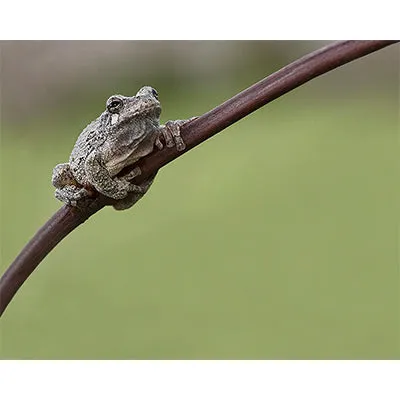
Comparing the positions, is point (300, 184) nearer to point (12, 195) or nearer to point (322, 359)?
point (322, 359)

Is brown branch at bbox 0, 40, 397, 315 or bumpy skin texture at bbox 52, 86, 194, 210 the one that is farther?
bumpy skin texture at bbox 52, 86, 194, 210

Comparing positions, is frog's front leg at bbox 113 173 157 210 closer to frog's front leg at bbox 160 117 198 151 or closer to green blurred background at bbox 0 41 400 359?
frog's front leg at bbox 160 117 198 151

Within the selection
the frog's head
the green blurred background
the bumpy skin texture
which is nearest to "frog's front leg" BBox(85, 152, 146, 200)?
the bumpy skin texture

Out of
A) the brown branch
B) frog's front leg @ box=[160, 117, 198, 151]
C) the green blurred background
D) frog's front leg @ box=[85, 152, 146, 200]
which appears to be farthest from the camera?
the green blurred background

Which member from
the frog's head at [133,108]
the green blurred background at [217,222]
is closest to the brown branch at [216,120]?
the frog's head at [133,108]

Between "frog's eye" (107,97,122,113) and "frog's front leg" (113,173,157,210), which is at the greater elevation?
"frog's eye" (107,97,122,113)

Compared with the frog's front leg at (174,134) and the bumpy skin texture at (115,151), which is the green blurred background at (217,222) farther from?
the frog's front leg at (174,134)

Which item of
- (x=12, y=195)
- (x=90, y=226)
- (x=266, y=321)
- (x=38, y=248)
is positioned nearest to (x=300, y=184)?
(x=266, y=321)

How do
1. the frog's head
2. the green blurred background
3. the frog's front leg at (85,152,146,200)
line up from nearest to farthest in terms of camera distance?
1. the frog's front leg at (85,152,146,200)
2. the frog's head
3. the green blurred background
